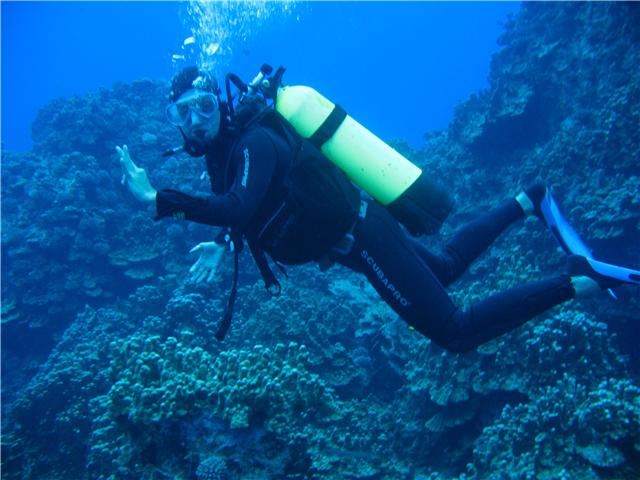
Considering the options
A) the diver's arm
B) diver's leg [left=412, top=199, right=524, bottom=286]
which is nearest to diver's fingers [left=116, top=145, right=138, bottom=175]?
the diver's arm

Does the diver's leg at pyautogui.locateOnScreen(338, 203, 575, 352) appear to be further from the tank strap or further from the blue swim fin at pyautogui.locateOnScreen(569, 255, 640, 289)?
the tank strap

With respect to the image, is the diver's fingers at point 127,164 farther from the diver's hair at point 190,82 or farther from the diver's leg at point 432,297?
the diver's leg at point 432,297

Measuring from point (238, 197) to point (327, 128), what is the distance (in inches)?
42.6

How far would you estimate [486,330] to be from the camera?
365 cm

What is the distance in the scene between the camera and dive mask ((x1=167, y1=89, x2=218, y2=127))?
355 centimetres

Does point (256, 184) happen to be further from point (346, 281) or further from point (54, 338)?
point (54, 338)

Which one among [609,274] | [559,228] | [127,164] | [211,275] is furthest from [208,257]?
[559,228]

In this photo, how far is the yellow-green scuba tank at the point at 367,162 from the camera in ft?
11.5

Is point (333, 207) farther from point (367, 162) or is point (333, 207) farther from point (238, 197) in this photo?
point (238, 197)

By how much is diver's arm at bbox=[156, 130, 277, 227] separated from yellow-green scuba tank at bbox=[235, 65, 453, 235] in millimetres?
446

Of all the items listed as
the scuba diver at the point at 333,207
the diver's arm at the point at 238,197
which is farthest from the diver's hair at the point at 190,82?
the diver's arm at the point at 238,197

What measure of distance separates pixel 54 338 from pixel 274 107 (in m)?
12.0

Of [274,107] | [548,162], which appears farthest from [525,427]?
[548,162]

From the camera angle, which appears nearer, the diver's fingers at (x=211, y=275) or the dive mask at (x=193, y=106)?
the diver's fingers at (x=211, y=275)
